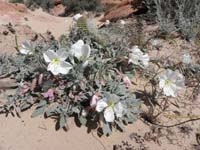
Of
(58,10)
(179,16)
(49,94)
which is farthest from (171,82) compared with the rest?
(58,10)

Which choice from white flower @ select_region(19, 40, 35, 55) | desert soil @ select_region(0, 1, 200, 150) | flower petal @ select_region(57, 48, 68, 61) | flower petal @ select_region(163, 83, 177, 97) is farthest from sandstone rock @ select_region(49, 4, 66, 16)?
flower petal @ select_region(163, 83, 177, 97)

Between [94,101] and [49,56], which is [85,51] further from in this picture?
[94,101]

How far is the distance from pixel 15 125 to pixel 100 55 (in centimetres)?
84

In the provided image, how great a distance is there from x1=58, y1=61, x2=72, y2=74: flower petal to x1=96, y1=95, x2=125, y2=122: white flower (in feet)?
1.07

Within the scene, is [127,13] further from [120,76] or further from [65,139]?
[65,139]

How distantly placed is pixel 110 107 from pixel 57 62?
488 mm

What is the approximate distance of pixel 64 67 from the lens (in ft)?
10.3

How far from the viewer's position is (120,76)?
344 centimetres

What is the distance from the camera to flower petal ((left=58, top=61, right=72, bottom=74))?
3131mm

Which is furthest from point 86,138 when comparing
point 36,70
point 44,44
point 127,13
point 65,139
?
point 127,13

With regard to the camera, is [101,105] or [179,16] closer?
[101,105]

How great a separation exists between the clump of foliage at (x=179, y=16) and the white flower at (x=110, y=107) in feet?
5.74

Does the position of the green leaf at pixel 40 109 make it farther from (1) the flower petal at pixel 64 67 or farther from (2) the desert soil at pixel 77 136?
(1) the flower petal at pixel 64 67

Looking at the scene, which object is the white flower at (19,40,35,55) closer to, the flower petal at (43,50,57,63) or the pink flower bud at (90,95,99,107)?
the flower petal at (43,50,57,63)
